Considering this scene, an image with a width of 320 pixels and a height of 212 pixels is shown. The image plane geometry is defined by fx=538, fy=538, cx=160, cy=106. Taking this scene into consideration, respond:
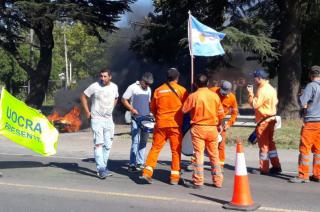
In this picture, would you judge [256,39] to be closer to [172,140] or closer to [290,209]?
[172,140]

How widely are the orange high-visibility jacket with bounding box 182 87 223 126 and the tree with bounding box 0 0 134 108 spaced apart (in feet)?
55.4

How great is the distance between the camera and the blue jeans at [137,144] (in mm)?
9883

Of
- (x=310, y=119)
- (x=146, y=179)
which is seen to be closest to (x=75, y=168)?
(x=146, y=179)

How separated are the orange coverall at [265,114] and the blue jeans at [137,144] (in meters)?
2.08

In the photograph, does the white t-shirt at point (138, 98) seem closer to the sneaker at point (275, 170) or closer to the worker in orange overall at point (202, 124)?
the worker in orange overall at point (202, 124)

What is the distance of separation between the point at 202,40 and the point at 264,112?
2564 millimetres

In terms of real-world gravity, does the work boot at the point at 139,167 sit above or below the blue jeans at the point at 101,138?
below

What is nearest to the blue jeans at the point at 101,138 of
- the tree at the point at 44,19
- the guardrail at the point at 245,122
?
the guardrail at the point at 245,122

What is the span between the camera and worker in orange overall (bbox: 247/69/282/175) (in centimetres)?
934

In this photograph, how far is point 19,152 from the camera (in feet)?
45.8

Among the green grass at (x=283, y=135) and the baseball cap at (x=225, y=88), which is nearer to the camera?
the baseball cap at (x=225, y=88)

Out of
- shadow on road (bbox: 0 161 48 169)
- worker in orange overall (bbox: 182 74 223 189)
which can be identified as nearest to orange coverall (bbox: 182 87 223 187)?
worker in orange overall (bbox: 182 74 223 189)

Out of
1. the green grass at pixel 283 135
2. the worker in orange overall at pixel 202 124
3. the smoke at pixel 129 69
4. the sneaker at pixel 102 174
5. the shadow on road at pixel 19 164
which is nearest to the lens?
the worker in orange overall at pixel 202 124

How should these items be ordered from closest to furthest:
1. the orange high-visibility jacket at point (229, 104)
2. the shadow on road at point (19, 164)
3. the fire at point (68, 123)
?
the orange high-visibility jacket at point (229, 104) < the shadow on road at point (19, 164) < the fire at point (68, 123)
